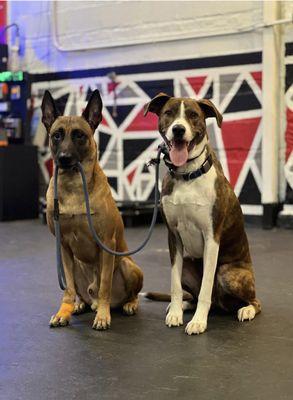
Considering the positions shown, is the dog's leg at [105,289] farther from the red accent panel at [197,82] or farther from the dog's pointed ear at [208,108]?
the red accent panel at [197,82]

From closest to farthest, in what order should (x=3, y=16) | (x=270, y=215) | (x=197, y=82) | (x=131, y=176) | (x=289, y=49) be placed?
(x=289, y=49) → (x=270, y=215) → (x=197, y=82) → (x=131, y=176) → (x=3, y=16)

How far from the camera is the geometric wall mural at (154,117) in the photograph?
6297 mm

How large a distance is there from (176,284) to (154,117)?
4349 millimetres

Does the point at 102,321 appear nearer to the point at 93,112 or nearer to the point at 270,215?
the point at 93,112

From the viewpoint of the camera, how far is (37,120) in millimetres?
7914

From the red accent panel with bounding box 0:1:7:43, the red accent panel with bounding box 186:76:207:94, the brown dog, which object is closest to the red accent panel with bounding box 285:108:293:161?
the red accent panel with bounding box 186:76:207:94

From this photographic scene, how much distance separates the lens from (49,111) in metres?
2.75

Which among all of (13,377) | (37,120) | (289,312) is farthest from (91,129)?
(37,120)

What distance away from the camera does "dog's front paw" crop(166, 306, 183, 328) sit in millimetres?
2717

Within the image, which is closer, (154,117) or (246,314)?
(246,314)

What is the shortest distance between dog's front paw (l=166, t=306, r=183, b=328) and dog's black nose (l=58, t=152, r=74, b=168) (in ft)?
2.87

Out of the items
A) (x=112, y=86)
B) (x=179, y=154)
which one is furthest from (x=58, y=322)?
(x=112, y=86)

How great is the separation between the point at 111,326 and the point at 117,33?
5130mm

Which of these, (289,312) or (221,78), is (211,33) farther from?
(289,312)
